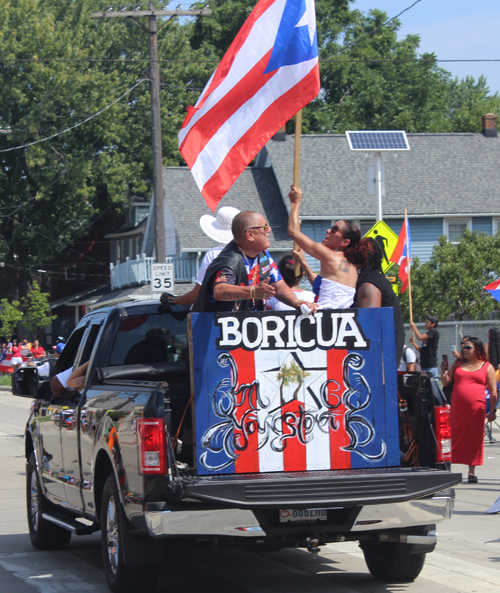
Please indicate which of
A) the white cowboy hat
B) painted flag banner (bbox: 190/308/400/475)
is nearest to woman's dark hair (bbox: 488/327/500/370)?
the white cowboy hat

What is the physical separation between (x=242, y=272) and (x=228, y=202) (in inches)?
1281

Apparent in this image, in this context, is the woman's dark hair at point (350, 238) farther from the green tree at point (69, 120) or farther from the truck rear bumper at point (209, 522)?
the green tree at point (69, 120)

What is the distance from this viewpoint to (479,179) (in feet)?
127

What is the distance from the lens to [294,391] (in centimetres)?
573

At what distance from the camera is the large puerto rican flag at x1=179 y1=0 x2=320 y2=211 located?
7.53 meters

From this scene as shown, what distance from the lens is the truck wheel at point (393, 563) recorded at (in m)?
6.48

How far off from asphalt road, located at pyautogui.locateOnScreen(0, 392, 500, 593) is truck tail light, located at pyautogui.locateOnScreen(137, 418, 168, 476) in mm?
761

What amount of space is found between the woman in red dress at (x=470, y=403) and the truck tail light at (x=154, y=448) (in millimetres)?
6225

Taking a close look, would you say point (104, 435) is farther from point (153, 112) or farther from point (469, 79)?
point (469, 79)

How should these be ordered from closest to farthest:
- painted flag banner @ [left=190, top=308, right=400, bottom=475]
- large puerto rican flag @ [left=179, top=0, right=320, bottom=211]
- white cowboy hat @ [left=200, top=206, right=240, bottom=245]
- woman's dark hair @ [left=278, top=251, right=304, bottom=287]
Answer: painted flag banner @ [left=190, top=308, right=400, bottom=475], woman's dark hair @ [left=278, top=251, right=304, bottom=287], large puerto rican flag @ [left=179, top=0, right=320, bottom=211], white cowboy hat @ [left=200, top=206, right=240, bottom=245]

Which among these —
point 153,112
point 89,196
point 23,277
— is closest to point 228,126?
point 153,112

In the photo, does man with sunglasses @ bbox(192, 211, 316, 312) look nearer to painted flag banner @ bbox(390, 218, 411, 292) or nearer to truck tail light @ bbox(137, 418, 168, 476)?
truck tail light @ bbox(137, 418, 168, 476)

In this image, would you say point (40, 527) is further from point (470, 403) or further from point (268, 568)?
point (470, 403)

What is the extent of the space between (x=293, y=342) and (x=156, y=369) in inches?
48.7
